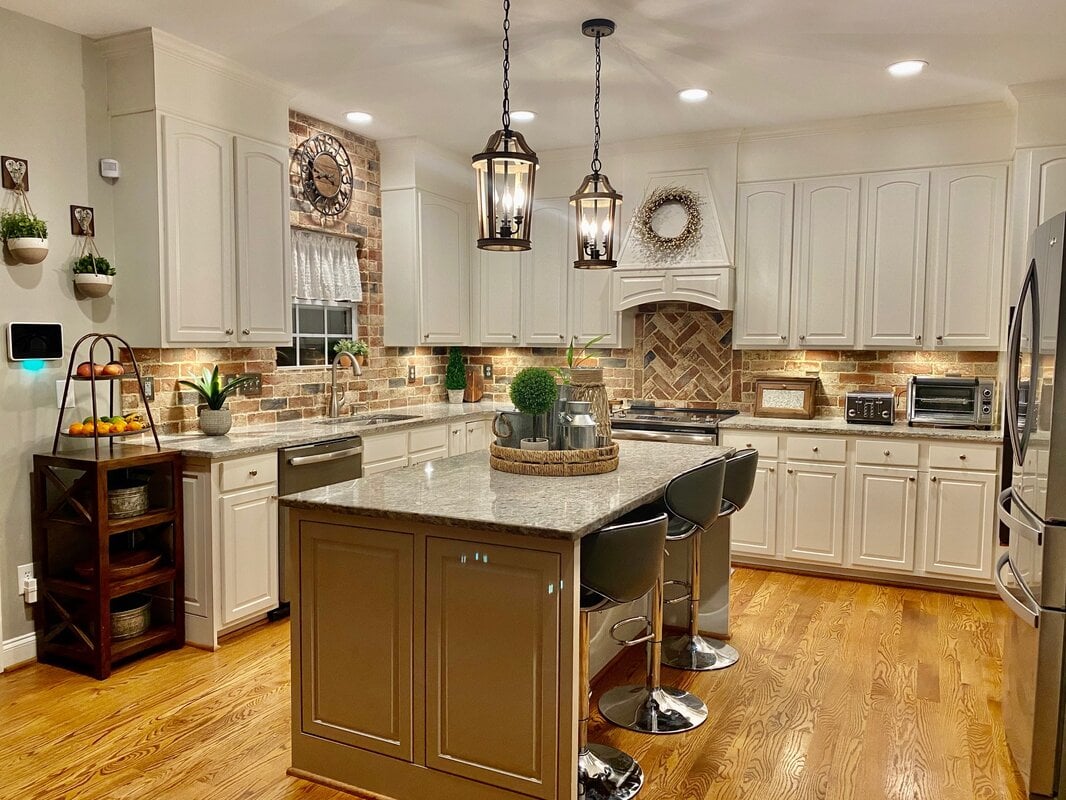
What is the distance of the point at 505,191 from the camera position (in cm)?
260

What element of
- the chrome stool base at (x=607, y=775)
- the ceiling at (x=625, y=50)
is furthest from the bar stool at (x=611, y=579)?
the ceiling at (x=625, y=50)

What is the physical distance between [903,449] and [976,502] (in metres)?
0.47

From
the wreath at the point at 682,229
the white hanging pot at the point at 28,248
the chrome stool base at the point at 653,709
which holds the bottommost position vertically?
the chrome stool base at the point at 653,709

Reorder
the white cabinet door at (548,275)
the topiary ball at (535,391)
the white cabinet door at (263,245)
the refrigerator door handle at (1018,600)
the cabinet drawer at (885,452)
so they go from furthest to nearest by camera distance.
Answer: the white cabinet door at (548,275)
the cabinet drawer at (885,452)
the white cabinet door at (263,245)
the topiary ball at (535,391)
the refrigerator door handle at (1018,600)

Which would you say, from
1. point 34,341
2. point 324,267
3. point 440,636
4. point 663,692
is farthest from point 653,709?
point 324,267

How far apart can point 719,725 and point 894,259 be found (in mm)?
3186

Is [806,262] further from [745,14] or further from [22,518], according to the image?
[22,518]

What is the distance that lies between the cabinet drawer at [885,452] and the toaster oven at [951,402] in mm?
260

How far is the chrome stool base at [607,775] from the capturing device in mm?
2510

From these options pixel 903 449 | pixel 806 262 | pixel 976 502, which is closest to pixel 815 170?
pixel 806 262

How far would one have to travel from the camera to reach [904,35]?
3.56m

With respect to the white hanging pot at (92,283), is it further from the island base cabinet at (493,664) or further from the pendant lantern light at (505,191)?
the island base cabinet at (493,664)

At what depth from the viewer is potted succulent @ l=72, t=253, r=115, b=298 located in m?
3.62

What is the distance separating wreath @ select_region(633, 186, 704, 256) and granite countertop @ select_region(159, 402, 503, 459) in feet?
5.55
